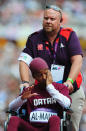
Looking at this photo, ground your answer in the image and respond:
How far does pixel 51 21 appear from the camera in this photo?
5.56 meters

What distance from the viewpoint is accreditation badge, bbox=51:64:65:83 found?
221 inches

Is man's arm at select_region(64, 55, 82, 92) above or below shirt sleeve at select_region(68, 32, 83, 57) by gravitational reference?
below

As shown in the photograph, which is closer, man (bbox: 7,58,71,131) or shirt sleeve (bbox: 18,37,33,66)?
man (bbox: 7,58,71,131)

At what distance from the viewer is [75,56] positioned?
5.62 meters

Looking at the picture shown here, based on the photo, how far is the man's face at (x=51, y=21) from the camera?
18.2 ft

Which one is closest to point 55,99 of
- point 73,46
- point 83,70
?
point 73,46

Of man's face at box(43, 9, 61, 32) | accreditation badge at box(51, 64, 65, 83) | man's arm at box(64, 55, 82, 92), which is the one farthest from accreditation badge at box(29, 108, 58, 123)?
man's face at box(43, 9, 61, 32)

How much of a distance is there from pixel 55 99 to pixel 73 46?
931mm

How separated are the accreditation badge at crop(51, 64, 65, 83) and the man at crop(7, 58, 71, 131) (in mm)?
515

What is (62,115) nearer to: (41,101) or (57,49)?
(41,101)

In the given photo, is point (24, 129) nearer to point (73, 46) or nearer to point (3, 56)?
point (73, 46)

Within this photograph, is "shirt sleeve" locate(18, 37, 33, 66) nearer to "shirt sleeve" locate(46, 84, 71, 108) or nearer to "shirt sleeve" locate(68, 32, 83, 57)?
"shirt sleeve" locate(68, 32, 83, 57)

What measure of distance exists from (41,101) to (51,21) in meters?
1.07

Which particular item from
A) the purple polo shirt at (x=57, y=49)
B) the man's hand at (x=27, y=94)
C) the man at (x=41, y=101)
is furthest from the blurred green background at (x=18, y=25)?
the man's hand at (x=27, y=94)
